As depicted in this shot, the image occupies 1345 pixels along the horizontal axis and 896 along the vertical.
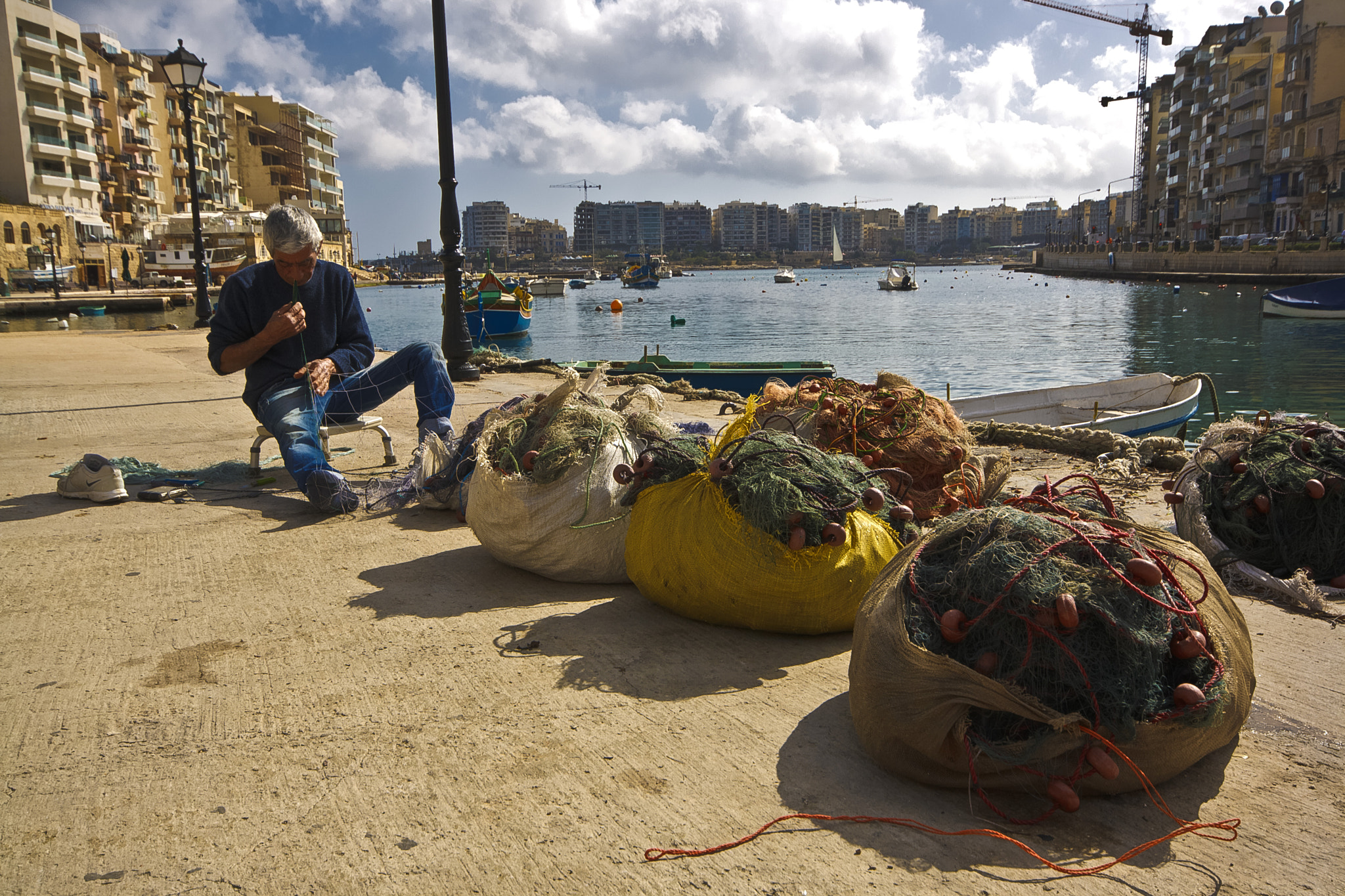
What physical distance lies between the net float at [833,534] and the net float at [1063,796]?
1071 millimetres

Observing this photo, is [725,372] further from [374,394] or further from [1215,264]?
[1215,264]

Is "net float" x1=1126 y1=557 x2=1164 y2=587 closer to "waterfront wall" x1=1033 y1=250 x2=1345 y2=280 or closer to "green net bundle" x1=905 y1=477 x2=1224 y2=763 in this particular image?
"green net bundle" x1=905 y1=477 x2=1224 y2=763

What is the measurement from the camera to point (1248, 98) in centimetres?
7512

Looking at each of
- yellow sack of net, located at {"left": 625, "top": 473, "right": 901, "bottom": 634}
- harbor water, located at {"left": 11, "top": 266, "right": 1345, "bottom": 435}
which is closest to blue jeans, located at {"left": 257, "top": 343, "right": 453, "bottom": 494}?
yellow sack of net, located at {"left": 625, "top": 473, "right": 901, "bottom": 634}

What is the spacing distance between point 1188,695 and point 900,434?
221 cm

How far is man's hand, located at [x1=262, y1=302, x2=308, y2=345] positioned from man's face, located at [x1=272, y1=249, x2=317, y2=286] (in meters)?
0.18

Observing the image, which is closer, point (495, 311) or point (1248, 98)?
point (495, 311)

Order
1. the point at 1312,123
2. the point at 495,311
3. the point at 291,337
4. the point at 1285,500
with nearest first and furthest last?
the point at 1285,500 → the point at 291,337 → the point at 495,311 → the point at 1312,123

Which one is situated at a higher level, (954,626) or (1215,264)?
(1215,264)

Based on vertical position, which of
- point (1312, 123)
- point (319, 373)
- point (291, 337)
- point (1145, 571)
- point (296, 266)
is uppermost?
point (1312, 123)

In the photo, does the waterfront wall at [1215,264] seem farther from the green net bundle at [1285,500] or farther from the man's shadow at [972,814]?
the man's shadow at [972,814]

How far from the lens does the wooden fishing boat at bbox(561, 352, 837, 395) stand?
12.5 metres

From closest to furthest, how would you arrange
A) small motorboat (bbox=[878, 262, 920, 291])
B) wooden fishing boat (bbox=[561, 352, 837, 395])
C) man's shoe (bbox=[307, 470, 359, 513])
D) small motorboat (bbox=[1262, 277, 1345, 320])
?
1. man's shoe (bbox=[307, 470, 359, 513])
2. wooden fishing boat (bbox=[561, 352, 837, 395])
3. small motorboat (bbox=[1262, 277, 1345, 320])
4. small motorboat (bbox=[878, 262, 920, 291])

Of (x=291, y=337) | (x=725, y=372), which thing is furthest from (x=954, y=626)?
(x=725, y=372)
